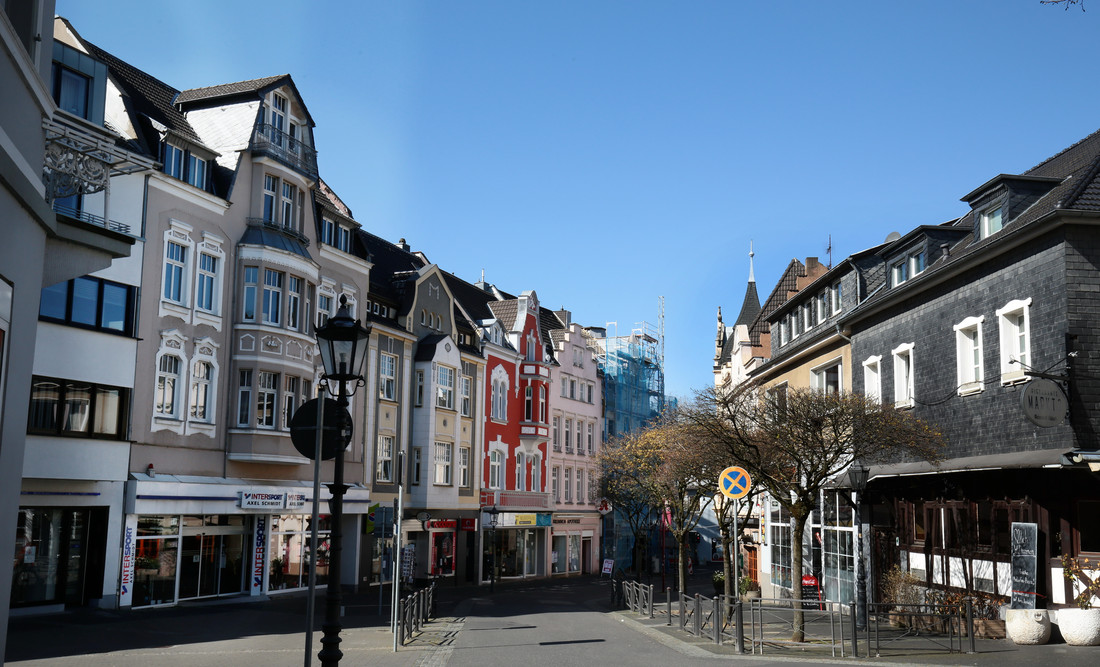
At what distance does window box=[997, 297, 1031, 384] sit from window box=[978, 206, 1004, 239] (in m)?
2.58

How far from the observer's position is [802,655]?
1814 cm

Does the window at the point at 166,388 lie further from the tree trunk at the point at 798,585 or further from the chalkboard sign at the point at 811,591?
the chalkboard sign at the point at 811,591

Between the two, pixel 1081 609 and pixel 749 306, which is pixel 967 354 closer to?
pixel 1081 609

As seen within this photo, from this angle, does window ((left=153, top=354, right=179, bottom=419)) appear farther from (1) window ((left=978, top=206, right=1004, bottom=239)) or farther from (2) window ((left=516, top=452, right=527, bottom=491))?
(2) window ((left=516, top=452, right=527, bottom=491))

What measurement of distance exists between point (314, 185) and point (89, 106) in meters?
11.3

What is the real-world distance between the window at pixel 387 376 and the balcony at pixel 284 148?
8737 millimetres

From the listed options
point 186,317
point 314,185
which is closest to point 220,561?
point 186,317

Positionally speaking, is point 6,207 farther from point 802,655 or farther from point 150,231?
point 150,231

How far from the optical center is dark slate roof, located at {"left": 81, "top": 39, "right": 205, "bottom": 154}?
27.6 meters

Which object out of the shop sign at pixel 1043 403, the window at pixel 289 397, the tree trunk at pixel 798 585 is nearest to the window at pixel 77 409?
the window at pixel 289 397

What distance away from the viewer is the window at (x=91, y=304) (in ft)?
80.4

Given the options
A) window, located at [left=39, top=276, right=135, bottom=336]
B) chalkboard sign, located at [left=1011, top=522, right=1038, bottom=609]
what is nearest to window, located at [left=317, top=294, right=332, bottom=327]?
window, located at [left=39, top=276, right=135, bottom=336]

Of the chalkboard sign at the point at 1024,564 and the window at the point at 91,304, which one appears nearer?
the chalkboard sign at the point at 1024,564

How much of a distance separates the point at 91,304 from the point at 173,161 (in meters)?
5.31
